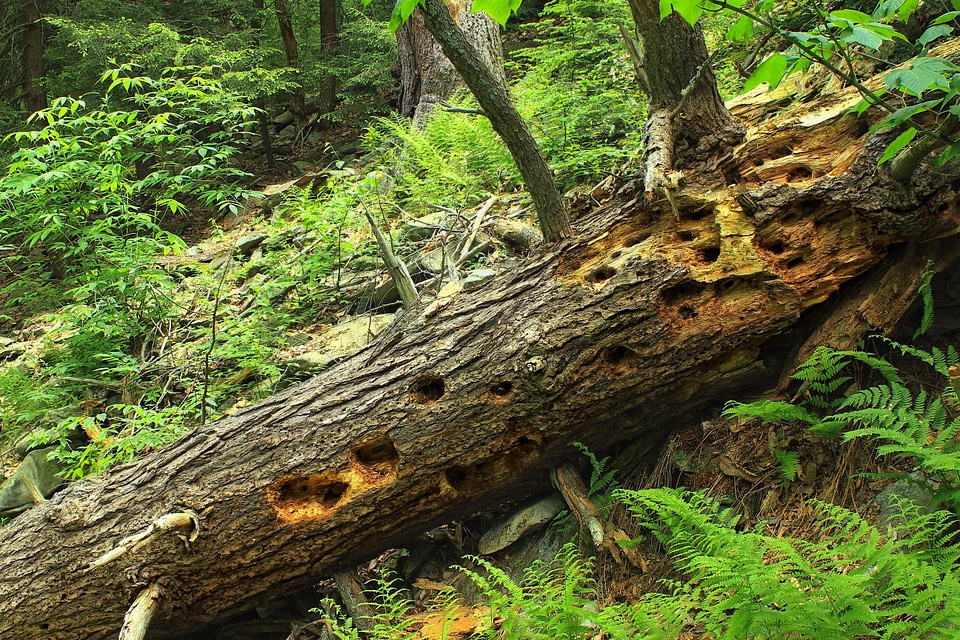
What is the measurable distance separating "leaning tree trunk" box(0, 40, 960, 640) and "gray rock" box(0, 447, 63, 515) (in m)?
1.55

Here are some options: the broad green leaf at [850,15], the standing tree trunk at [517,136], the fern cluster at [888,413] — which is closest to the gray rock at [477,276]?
the standing tree trunk at [517,136]

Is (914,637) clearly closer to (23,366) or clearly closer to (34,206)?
(34,206)

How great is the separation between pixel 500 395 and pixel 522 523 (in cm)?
97

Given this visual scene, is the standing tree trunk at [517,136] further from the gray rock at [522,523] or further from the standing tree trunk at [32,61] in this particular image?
the standing tree trunk at [32,61]

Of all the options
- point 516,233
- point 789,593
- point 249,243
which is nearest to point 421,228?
point 516,233

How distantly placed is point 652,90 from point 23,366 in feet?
25.1

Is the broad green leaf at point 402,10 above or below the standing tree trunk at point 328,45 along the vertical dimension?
below

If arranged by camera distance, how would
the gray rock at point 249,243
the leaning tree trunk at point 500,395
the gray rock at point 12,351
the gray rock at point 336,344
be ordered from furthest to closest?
the gray rock at point 249,243
the gray rock at point 12,351
the gray rock at point 336,344
the leaning tree trunk at point 500,395

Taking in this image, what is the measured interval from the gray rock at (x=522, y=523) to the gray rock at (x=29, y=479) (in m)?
3.78

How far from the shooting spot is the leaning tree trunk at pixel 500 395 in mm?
3568

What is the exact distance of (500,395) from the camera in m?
3.78

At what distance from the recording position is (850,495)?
3.22 metres

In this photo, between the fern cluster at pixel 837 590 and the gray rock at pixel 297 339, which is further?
the gray rock at pixel 297 339

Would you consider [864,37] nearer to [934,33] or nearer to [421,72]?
[934,33]
